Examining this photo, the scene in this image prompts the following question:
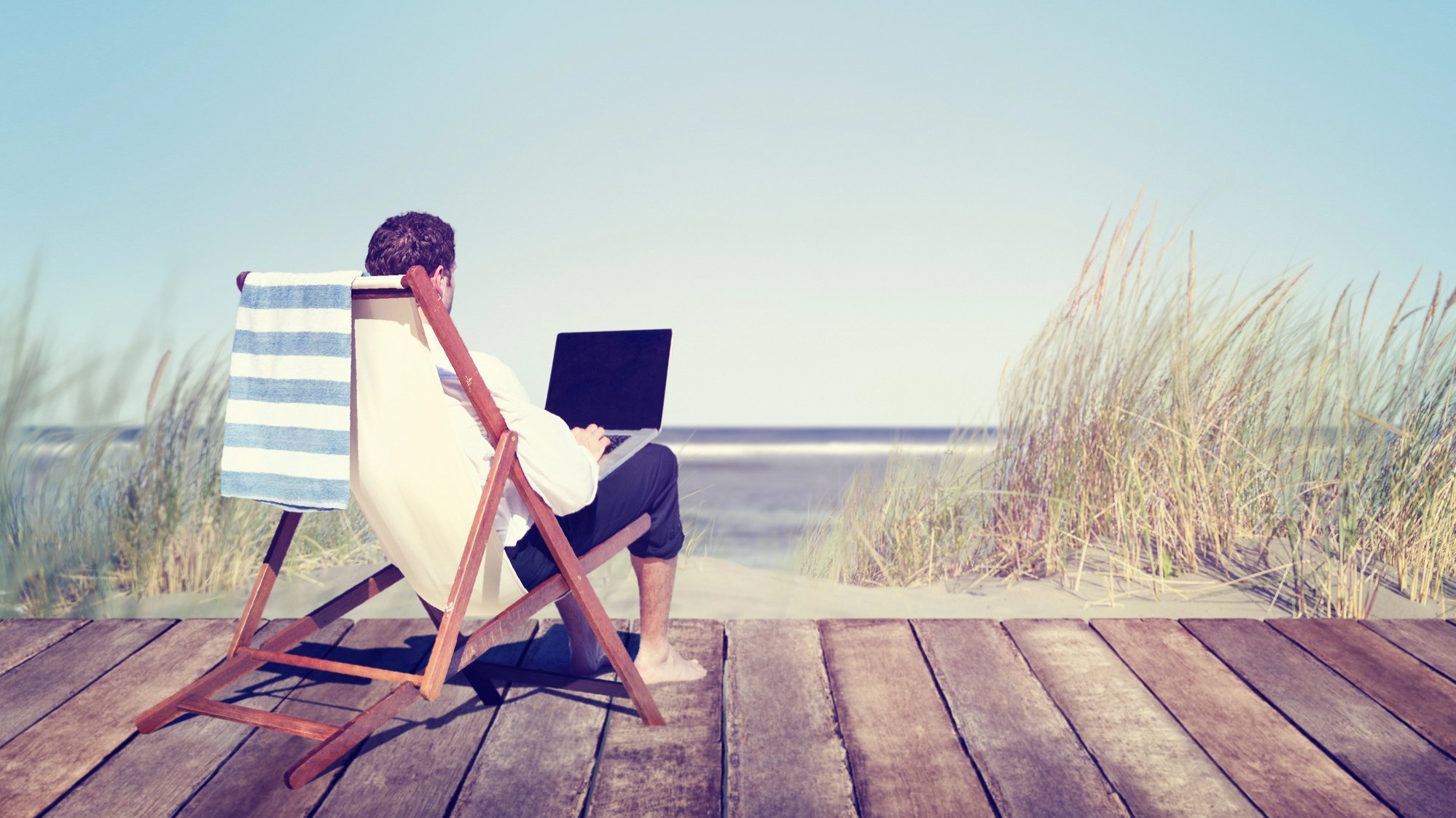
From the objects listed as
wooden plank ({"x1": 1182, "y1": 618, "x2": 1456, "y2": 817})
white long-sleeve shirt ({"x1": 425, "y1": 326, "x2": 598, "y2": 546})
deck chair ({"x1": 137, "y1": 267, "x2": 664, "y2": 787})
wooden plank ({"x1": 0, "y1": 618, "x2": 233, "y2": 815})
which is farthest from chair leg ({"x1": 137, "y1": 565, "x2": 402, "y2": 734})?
wooden plank ({"x1": 1182, "y1": 618, "x2": 1456, "y2": 817})

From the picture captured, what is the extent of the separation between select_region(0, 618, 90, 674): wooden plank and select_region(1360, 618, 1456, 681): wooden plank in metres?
3.77

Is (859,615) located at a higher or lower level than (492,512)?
lower

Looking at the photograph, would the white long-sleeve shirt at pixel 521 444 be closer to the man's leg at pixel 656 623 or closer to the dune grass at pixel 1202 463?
the man's leg at pixel 656 623

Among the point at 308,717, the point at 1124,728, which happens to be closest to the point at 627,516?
the point at 308,717

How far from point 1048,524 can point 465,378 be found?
2.54 meters

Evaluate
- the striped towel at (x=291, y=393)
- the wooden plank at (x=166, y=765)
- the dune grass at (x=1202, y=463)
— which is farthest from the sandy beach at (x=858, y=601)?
the striped towel at (x=291, y=393)

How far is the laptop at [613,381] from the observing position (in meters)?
2.33

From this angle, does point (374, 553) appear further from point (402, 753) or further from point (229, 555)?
point (402, 753)

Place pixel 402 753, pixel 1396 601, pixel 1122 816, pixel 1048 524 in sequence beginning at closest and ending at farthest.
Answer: pixel 1122 816, pixel 402 753, pixel 1396 601, pixel 1048 524

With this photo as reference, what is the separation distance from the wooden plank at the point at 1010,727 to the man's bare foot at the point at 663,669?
2.08 ft

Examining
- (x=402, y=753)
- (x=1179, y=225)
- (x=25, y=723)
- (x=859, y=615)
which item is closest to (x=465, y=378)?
(x=402, y=753)

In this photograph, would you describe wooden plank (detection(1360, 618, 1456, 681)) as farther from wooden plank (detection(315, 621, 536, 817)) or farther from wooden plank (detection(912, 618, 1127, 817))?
wooden plank (detection(315, 621, 536, 817))

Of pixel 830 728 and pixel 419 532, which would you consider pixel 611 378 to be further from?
pixel 830 728

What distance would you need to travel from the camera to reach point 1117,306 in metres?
3.75
